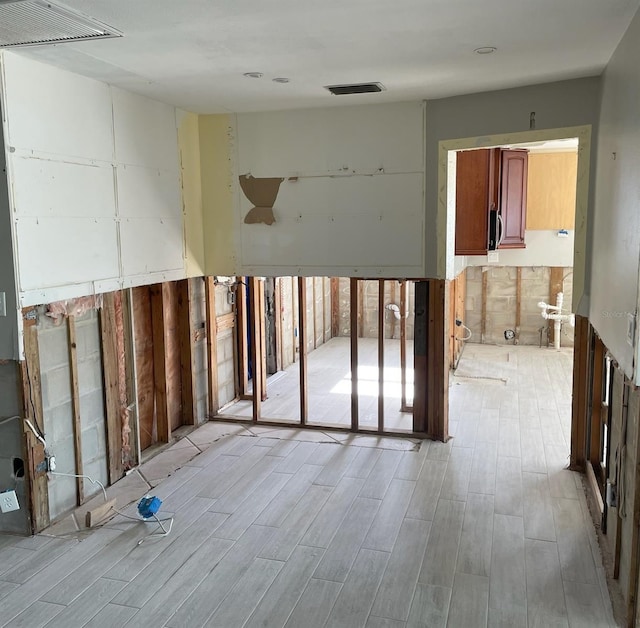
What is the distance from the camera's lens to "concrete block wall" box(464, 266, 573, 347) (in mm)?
9336

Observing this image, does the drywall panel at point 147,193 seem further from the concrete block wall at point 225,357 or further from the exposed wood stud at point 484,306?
the exposed wood stud at point 484,306

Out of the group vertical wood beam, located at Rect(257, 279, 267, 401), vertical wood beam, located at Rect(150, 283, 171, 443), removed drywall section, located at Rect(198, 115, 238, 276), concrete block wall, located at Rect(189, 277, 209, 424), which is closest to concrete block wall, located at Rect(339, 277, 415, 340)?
vertical wood beam, located at Rect(257, 279, 267, 401)

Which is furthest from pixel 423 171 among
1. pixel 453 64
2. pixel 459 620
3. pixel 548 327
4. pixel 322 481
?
pixel 548 327

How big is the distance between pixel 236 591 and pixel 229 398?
10.9ft

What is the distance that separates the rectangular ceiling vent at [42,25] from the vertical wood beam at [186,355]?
8.76 ft

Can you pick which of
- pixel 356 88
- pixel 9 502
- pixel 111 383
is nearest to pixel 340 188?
pixel 356 88

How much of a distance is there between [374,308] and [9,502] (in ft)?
24.5

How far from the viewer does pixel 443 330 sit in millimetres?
5078

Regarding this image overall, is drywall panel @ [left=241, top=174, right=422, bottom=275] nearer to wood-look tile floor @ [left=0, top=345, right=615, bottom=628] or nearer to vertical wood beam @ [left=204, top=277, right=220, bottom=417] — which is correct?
vertical wood beam @ [left=204, top=277, right=220, bottom=417]

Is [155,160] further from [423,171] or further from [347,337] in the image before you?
[347,337]

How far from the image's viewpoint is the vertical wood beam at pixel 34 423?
3.56 m

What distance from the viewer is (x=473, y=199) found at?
6.42m

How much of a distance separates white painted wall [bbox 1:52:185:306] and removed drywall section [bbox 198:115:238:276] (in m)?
0.43

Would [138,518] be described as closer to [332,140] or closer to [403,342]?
[403,342]
